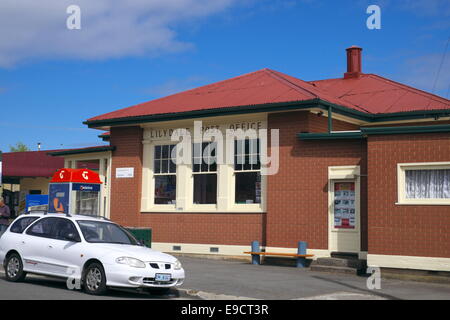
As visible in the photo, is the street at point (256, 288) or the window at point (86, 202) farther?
the window at point (86, 202)

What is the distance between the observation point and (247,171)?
19188 mm

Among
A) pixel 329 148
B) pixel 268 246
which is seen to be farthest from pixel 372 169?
pixel 268 246

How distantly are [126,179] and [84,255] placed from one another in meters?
10.1

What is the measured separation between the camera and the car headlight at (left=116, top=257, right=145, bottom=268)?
37.1 feet

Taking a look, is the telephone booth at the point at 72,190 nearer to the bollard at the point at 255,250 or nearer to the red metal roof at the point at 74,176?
the red metal roof at the point at 74,176

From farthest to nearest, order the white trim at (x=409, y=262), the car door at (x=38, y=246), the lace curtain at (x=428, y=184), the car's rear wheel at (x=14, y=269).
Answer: the lace curtain at (x=428, y=184), the white trim at (x=409, y=262), the car's rear wheel at (x=14, y=269), the car door at (x=38, y=246)

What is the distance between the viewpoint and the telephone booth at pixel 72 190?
19.2 meters

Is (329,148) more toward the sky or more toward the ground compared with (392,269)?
more toward the sky

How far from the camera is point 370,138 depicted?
1591 cm

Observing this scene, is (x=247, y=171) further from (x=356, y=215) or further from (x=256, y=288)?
(x=256, y=288)

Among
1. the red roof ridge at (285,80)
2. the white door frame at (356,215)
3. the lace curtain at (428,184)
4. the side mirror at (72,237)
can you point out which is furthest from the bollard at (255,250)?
the side mirror at (72,237)

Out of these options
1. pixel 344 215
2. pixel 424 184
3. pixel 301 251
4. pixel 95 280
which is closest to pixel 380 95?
pixel 344 215
